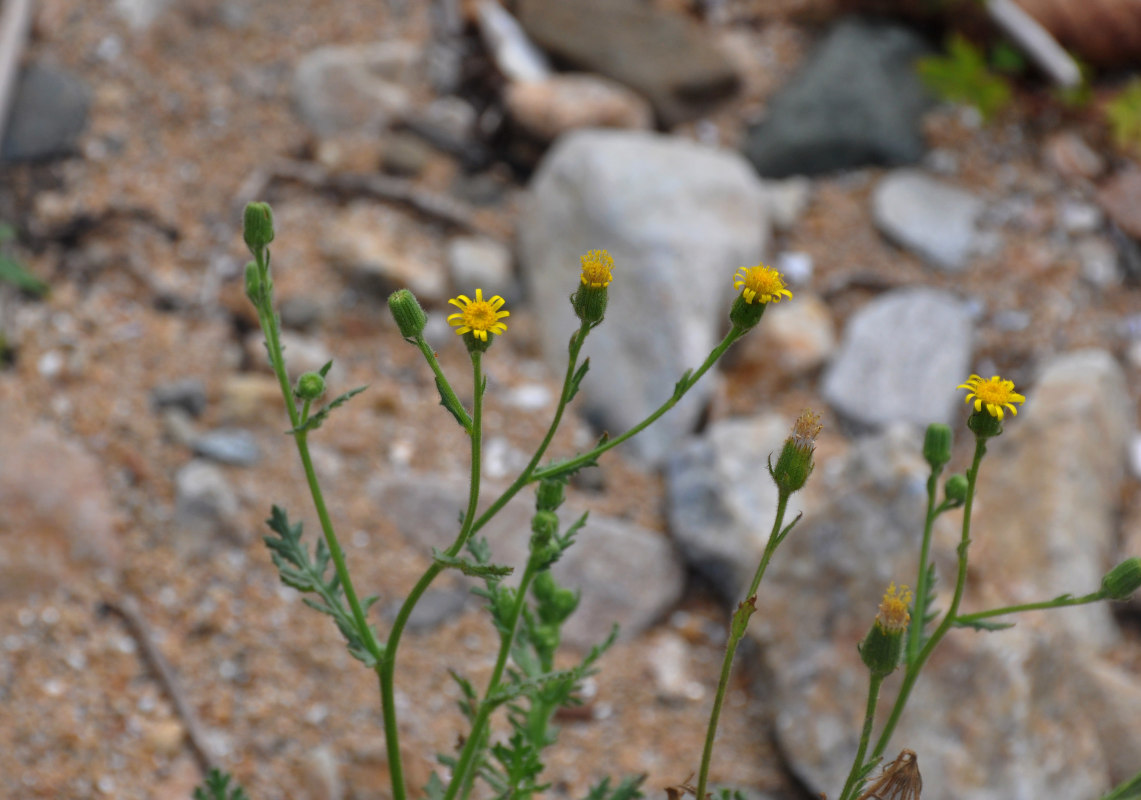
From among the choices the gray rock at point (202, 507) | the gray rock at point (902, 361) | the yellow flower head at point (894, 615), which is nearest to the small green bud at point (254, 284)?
the yellow flower head at point (894, 615)

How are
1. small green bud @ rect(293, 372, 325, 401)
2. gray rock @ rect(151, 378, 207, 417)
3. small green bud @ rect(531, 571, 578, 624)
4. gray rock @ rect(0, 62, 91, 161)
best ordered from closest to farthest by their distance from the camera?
small green bud @ rect(293, 372, 325, 401), small green bud @ rect(531, 571, 578, 624), gray rock @ rect(151, 378, 207, 417), gray rock @ rect(0, 62, 91, 161)

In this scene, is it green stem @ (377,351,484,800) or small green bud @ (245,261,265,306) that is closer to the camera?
green stem @ (377,351,484,800)

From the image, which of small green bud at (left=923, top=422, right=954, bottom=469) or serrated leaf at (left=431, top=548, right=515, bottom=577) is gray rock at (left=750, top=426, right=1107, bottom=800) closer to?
small green bud at (left=923, top=422, right=954, bottom=469)

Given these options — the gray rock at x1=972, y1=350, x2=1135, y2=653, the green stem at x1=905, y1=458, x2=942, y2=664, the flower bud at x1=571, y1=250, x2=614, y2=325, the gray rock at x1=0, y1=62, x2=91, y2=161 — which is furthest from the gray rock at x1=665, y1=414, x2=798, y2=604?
the gray rock at x1=0, y1=62, x2=91, y2=161

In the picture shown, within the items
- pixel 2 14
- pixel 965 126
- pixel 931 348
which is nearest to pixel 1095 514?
pixel 931 348

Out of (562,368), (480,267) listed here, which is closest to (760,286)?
(562,368)

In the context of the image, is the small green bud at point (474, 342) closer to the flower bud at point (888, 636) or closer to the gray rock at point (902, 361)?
the flower bud at point (888, 636)
